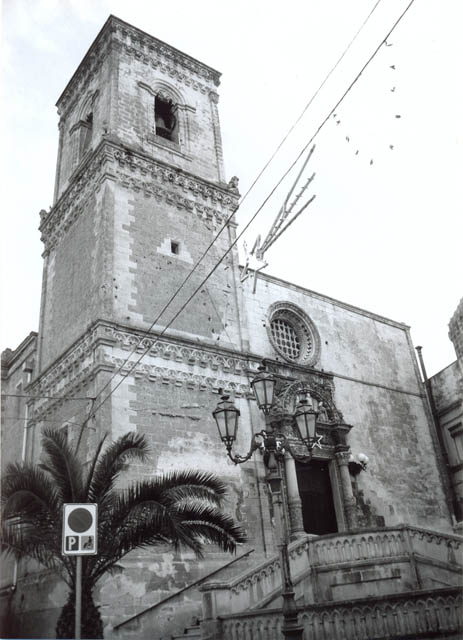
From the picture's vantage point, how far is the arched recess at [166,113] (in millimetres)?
21328

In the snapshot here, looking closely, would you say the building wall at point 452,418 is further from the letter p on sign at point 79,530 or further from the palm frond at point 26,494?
the letter p on sign at point 79,530

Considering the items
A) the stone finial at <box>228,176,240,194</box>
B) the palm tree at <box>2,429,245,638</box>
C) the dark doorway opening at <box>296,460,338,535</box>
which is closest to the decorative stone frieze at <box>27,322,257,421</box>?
the dark doorway opening at <box>296,460,338,535</box>

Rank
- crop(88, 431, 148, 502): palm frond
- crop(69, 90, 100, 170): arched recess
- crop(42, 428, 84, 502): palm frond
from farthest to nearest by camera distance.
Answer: crop(69, 90, 100, 170): arched recess, crop(88, 431, 148, 502): palm frond, crop(42, 428, 84, 502): palm frond

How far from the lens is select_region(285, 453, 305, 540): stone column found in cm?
1650

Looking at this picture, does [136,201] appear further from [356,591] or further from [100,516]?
[356,591]

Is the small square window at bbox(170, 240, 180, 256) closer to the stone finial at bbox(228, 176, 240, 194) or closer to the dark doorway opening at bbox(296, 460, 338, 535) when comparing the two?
the stone finial at bbox(228, 176, 240, 194)

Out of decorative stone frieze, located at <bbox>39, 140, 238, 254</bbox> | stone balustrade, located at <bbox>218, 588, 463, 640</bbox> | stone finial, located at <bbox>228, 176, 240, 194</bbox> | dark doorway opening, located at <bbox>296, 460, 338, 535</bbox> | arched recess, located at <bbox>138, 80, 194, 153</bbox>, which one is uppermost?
arched recess, located at <bbox>138, 80, 194, 153</bbox>

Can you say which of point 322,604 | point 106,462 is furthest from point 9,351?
point 322,604

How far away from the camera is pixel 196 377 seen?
16.9m

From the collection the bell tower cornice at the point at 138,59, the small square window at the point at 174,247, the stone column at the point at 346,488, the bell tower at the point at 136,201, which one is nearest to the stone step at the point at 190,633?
the stone column at the point at 346,488

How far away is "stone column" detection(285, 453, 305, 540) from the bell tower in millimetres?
4188

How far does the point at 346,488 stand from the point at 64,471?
34.2ft

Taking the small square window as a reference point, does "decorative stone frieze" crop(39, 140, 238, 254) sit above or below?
above

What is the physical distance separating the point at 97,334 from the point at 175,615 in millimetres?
6909
